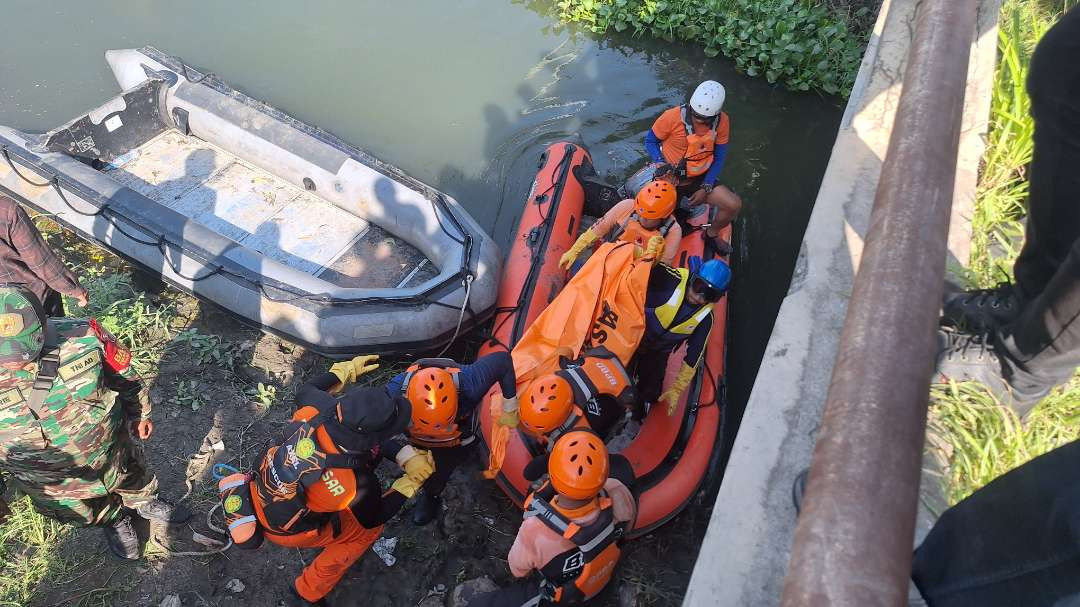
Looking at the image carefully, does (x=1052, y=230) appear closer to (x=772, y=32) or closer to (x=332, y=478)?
(x=332, y=478)

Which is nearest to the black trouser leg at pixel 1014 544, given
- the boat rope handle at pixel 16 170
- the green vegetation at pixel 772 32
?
the boat rope handle at pixel 16 170

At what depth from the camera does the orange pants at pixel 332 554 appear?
116 inches

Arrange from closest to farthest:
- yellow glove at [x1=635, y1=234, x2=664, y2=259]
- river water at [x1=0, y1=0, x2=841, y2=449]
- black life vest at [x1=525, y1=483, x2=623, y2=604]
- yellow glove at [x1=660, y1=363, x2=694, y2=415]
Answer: black life vest at [x1=525, y1=483, x2=623, y2=604]
yellow glove at [x1=660, y1=363, x2=694, y2=415]
yellow glove at [x1=635, y1=234, x2=664, y2=259]
river water at [x1=0, y1=0, x2=841, y2=449]

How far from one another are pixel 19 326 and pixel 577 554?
87.6 inches

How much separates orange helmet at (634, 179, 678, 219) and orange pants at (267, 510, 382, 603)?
7.49 ft

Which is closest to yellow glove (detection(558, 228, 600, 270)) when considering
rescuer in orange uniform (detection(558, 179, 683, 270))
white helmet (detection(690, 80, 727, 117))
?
rescuer in orange uniform (detection(558, 179, 683, 270))

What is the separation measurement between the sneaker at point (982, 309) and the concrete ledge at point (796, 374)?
0.37 m

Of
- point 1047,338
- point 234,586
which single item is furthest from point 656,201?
point 234,586

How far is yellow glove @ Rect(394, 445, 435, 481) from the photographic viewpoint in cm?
287

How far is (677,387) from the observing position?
3.65m

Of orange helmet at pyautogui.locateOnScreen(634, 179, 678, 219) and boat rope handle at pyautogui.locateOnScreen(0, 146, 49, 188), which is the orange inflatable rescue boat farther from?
boat rope handle at pyautogui.locateOnScreen(0, 146, 49, 188)

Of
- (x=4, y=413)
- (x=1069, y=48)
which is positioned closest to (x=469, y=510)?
(x=4, y=413)

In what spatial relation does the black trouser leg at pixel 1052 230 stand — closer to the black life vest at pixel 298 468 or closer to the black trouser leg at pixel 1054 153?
the black trouser leg at pixel 1054 153

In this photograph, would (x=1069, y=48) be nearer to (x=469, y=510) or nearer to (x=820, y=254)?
(x=820, y=254)
